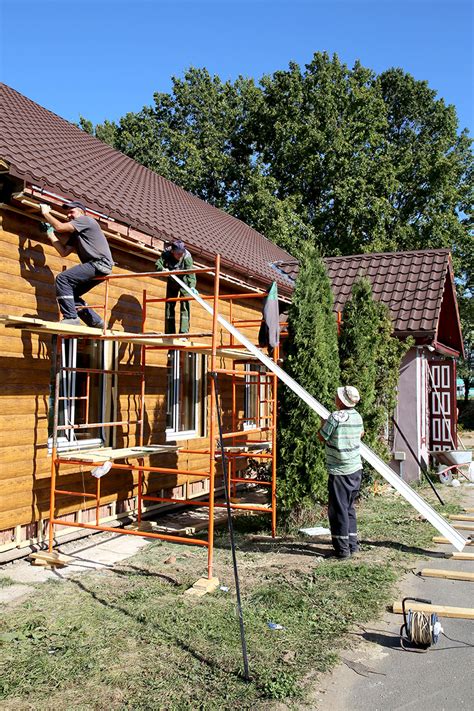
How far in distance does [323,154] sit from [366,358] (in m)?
23.0

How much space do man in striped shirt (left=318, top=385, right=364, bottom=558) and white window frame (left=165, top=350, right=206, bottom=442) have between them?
11.4 ft

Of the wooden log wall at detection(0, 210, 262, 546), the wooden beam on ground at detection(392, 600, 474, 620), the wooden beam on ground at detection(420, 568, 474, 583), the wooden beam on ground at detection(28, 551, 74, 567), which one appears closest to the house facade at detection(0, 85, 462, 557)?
the wooden log wall at detection(0, 210, 262, 546)

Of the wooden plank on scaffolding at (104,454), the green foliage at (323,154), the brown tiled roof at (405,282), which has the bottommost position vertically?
the wooden plank on scaffolding at (104,454)

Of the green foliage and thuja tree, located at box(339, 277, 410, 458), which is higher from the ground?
the green foliage

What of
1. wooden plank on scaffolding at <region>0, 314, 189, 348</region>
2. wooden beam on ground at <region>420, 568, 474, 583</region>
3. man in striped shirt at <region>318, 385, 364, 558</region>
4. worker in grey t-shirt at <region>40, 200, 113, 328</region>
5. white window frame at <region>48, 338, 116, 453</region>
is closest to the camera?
wooden plank on scaffolding at <region>0, 314, 189, 348</region>

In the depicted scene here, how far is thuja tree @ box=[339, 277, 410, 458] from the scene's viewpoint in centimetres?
961

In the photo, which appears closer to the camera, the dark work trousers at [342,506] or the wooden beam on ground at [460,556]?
the dark work trousers at [342,506]

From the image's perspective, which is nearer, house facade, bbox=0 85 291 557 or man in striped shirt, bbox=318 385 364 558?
house facade, bbox=0 85 291 557

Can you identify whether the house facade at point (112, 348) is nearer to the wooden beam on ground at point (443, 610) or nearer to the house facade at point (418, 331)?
the house facade at point (418, 331)

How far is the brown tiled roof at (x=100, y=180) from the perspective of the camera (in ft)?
23.7

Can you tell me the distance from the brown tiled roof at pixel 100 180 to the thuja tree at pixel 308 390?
239 cm

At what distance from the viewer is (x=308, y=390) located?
25.5 feet

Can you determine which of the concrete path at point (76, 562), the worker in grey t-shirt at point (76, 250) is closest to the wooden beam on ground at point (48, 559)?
the concrete path at point (76, 562)

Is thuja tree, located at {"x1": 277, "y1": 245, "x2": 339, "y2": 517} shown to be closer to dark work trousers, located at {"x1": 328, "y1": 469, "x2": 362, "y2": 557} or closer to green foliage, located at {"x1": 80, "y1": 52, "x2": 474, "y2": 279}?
dark work trousers, located at {"x1": 328, "y1": 469, "x2": 362, "y2": 557}
